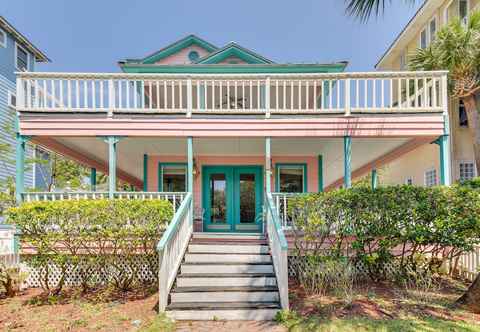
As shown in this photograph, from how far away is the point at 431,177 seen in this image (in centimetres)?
1150

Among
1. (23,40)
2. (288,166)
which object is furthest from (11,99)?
(288,166)

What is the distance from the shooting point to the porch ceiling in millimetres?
7648

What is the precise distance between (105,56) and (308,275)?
35553mm

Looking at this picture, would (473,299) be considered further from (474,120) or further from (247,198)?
(474,120)

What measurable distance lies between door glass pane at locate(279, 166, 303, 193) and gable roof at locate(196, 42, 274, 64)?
3.89 metres

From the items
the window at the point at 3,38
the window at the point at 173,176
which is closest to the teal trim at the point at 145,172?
the window at the point at 173,176

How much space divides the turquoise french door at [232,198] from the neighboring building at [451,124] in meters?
7.11

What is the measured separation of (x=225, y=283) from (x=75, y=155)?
640 cm

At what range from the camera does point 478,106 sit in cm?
963

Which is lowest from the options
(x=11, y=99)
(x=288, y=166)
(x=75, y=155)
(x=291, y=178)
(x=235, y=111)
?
(x=291, y=178)

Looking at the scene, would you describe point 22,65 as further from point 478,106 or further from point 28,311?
point 478,106

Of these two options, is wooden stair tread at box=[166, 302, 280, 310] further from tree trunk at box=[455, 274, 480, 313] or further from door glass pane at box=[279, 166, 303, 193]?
door glass pane at box=[279, 166, 303, 193]

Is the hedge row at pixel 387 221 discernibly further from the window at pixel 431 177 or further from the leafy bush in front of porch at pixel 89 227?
the window at pixel 431 177

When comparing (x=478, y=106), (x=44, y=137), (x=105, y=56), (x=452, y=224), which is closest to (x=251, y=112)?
(x=452, y=224)
